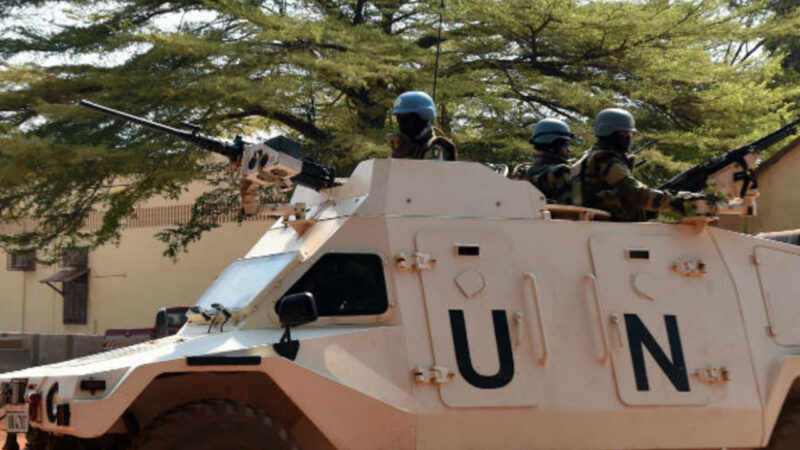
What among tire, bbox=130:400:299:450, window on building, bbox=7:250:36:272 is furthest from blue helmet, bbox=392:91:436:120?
window on building, bbox=7:250:36:272

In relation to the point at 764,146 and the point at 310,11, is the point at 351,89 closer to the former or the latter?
the point at 310,11

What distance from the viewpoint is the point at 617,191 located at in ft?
28.8

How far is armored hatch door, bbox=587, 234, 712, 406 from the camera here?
7.99 m

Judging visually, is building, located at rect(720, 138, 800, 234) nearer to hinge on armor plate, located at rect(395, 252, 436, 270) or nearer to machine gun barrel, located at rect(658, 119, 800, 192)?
machine gun barrel, located at rect(658, 119, 800, 192)

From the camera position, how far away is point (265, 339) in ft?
23.7

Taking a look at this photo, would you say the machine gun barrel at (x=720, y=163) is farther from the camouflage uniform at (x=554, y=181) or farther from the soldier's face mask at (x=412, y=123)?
the soldier's face mask at (x=412, y=123)

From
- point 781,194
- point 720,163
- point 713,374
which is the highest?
point 781,194

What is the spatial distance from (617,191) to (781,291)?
1.24 metres

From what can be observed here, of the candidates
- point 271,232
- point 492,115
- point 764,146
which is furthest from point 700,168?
point 492,115

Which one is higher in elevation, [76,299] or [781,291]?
[76,299]

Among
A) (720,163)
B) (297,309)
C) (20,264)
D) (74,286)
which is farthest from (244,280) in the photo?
(20,264)

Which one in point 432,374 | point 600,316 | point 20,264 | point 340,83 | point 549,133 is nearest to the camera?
point 432,374

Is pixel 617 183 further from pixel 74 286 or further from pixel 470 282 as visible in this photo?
pixel 74 286

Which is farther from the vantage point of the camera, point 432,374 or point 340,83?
point 340,83
